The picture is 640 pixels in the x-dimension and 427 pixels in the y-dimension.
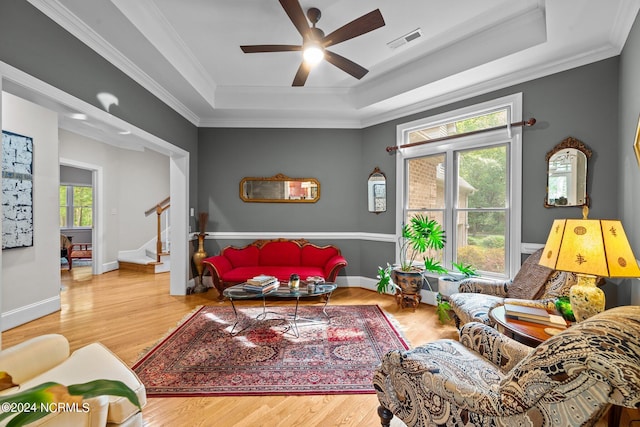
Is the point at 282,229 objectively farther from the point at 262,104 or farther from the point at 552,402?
the point at 552,402

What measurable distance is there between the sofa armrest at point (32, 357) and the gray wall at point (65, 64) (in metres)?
1.80

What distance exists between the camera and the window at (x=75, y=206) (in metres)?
8.05

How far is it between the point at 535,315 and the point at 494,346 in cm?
46

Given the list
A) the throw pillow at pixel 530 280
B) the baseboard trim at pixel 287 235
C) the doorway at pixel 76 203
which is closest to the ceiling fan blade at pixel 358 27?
the throw pillow at pixel 530 280

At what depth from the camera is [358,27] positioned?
7.48 feet

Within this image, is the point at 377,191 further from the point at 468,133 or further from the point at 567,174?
the point at 567,174

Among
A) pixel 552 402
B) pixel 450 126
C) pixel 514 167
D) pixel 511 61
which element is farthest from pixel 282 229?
pixel 552 402

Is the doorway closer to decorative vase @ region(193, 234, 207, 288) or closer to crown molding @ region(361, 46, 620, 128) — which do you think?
decorative vase @ region(193, 234, 207, 288)

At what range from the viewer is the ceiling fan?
7.09ft

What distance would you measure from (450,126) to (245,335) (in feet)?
11.8

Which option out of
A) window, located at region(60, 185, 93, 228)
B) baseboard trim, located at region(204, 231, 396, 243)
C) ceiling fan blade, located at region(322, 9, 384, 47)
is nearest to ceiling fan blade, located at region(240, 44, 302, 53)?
ceiling fan blade, located at region(322, 9, 384, 47)

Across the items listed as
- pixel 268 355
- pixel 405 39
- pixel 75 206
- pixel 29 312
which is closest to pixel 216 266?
pixel 268 355

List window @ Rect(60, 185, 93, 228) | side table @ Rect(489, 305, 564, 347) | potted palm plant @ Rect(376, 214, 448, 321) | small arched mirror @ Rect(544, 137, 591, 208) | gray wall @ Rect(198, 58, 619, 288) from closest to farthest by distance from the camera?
1. side table @ Rect(489, 305, 564, 347)
2. small arched mirror @ Rect(544, 137, 591, 208)
3. potted palm plant @ Rect(376, 214, 448, 321)
4. gray wall @ Rect(198, 58, 619, 288)
5. window @ Rect(60, 185, 93, 228)

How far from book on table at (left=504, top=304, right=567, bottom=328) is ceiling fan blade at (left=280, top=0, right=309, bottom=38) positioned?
8.49ft
